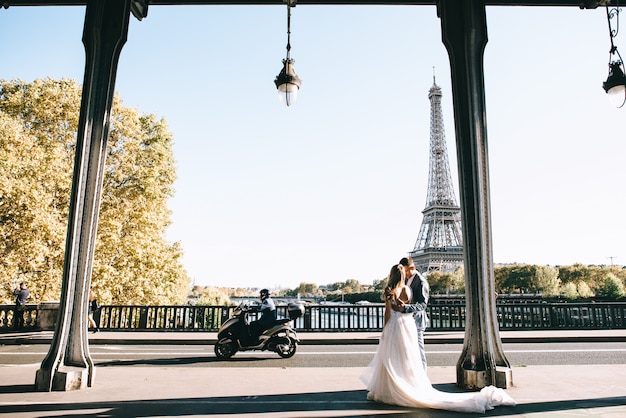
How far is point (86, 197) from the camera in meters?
6.75

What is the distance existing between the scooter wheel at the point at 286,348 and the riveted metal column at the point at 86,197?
4398 millimetres

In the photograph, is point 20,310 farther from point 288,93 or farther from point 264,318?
point 288,93

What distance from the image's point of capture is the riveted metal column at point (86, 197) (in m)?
6.31

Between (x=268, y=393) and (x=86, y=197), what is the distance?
4.02 metres

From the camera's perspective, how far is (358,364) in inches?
364

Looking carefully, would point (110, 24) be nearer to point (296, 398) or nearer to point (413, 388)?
point (296, 398)

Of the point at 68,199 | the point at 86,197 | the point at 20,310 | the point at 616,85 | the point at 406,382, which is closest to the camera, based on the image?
the point at 406,382

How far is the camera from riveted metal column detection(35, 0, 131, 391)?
249 inches

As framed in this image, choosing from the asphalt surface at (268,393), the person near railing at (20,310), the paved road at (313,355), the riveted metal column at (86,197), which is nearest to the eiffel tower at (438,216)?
the paved road at (313,355)

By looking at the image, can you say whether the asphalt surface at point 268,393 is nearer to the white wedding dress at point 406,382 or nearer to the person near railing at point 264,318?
the white wedding dress at point 406,382

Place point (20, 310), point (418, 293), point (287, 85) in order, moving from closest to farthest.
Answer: point (418, 293) → point (287, 85) → point (20, 310)

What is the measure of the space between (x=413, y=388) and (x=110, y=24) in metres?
7.19

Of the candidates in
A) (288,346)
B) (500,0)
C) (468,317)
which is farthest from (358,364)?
(500,0)

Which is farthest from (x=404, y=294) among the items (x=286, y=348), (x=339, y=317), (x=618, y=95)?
(x=339, y=317)
